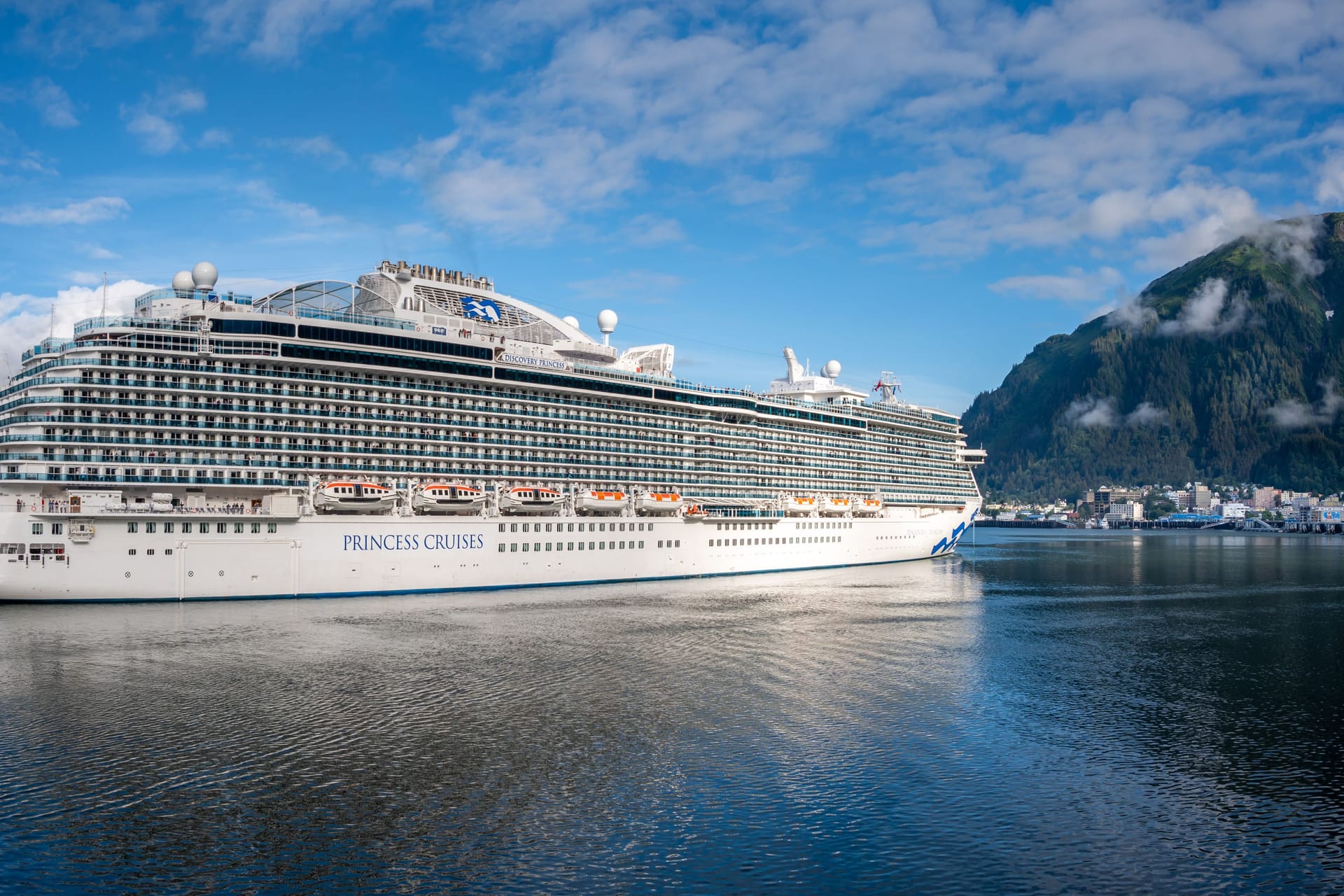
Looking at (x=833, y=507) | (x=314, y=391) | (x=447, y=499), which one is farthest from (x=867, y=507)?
(x=314, y=391)

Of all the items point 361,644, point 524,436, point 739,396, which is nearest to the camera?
point 361,644

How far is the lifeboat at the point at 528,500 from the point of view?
6169cm

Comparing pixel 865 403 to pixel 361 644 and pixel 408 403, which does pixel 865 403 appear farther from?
pixel 361 644

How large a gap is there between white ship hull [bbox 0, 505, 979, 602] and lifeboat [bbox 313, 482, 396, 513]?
70 cm

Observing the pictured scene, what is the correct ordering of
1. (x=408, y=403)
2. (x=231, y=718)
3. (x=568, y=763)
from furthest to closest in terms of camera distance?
(x=408, y=403) < (x=231, y=718) < (x=568, y=763)

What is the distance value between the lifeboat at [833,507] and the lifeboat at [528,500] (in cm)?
2881

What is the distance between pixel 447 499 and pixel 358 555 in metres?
6.21

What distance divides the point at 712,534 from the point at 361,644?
3633 centimetres

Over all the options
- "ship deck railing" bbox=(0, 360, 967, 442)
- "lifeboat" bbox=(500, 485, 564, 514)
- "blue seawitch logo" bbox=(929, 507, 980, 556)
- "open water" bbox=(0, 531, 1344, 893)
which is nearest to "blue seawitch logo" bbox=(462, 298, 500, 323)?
"ship deck railing" bbox=(0, 360, 967, 442)

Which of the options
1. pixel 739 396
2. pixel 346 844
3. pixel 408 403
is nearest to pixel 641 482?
pixel 739 396

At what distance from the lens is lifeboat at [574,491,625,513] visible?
65.6 metres

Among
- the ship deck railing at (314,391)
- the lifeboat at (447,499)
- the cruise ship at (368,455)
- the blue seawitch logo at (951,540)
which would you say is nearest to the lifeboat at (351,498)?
the cruise ship at (368,455)

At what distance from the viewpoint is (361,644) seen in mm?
41281

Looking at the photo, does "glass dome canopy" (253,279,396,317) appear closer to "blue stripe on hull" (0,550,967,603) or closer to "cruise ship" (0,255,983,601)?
"cruise ship" (0,255,983,601)
